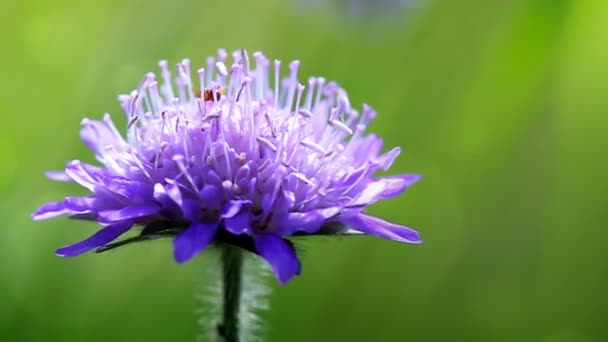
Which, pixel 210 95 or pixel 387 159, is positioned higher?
pixel 210 95

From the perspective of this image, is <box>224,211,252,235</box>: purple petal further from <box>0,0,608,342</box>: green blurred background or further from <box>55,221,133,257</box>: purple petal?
<box>0,0,608,342</box>: green blurred background

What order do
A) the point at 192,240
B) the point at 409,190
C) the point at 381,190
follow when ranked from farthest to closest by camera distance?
the point at 409,190 < the point at 381,190 < the point at 192,240

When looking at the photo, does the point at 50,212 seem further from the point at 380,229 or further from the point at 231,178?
the point at 380,229

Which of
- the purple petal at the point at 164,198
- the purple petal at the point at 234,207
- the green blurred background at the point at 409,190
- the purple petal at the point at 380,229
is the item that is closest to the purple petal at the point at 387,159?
the purple petal at the point at 380,229

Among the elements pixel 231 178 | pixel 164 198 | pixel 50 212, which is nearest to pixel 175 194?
pixel 164 198

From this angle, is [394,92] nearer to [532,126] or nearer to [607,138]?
[532,126]

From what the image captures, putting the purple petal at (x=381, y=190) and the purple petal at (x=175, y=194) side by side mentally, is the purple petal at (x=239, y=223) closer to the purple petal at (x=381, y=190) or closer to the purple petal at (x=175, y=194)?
the purple petal at (x=175, y=194)

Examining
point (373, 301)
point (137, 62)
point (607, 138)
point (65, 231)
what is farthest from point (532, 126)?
point (65, 231)
